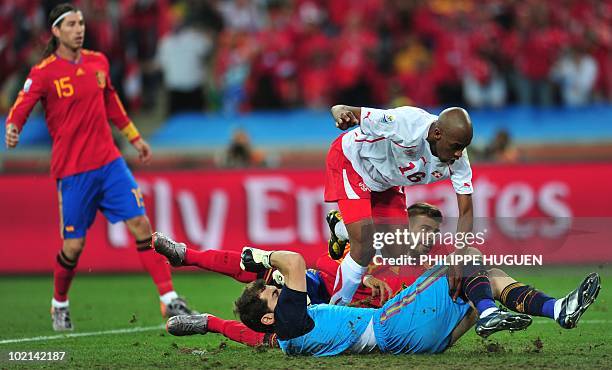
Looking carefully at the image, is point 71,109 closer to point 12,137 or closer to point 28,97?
point 28,97

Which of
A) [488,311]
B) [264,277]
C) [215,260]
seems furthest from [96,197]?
[488,311]

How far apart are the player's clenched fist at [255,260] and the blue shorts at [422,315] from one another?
871mm

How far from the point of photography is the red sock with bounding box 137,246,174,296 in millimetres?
10422

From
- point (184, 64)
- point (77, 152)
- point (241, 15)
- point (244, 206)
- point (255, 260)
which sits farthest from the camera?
point (241, 15)

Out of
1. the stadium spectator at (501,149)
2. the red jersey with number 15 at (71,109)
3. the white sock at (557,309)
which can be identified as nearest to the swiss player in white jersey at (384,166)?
the white sock at (557,309)

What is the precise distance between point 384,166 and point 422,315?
178cm

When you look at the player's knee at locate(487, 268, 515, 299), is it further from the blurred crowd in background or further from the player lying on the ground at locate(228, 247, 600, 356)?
the blurred crowd in background

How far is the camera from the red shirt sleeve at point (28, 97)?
1002 cm

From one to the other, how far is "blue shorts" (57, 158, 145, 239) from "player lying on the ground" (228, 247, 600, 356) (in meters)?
2.73

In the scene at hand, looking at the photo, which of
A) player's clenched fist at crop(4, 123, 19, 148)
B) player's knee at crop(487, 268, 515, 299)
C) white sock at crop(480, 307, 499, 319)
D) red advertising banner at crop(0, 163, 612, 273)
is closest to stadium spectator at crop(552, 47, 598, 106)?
red advertising banner at crop(0, 163, 612, 273)

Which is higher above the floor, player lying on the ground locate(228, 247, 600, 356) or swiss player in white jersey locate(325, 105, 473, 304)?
swiss player in white jersey locate(325, 105, 473, 304)

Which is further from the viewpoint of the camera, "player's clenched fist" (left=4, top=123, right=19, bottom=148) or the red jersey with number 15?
the red jersey with number 15

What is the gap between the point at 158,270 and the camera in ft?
34.2

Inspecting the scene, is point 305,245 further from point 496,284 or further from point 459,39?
point 496,284
